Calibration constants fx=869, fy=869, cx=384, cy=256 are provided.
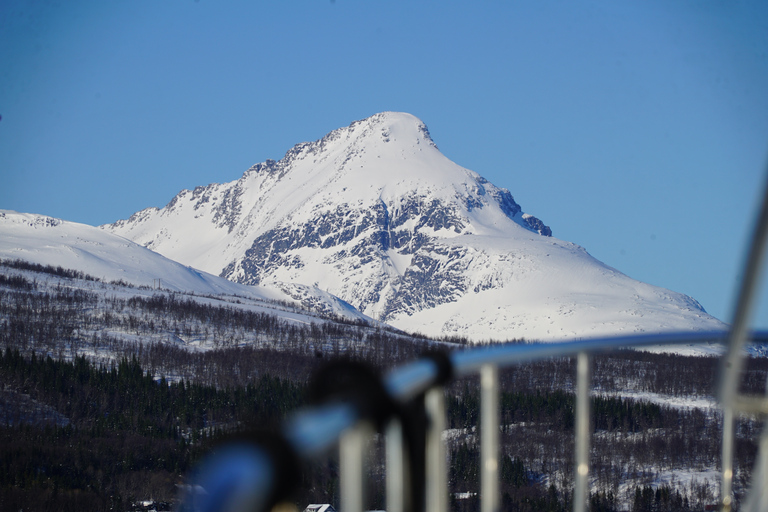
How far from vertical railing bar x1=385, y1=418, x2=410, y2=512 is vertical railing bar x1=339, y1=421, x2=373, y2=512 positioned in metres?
0.41

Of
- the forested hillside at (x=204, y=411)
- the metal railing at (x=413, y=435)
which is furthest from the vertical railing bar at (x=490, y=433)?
the forested hillside at (x=204, y=411)

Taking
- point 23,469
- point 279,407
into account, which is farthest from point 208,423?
point 23,469

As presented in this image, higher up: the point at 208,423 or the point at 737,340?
the point at 737,340

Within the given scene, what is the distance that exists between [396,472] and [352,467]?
0.54m

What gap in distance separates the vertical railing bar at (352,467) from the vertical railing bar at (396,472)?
0.41m

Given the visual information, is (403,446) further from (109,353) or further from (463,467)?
(109,353)

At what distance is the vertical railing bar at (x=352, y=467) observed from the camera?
241cm

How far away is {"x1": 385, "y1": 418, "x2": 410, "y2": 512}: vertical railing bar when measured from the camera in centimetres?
291

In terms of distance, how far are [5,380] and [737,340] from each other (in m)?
145

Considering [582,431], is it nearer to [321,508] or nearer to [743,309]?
[743,309]

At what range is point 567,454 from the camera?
90312mm

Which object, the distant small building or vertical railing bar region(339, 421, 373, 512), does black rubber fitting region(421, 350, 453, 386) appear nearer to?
vertical railing bar region(339, 421, 373, 512)

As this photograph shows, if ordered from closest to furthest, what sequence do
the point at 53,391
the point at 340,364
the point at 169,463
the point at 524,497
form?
the point at 340,364, the point at 524,497, the point at 169,463, the point at 53,391

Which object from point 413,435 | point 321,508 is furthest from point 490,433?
point 321,508
